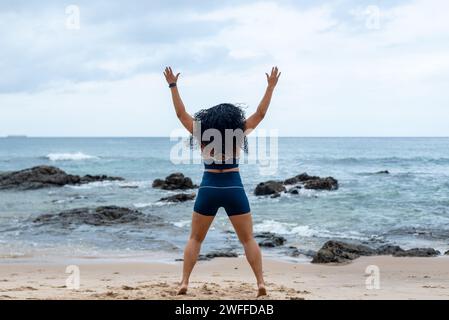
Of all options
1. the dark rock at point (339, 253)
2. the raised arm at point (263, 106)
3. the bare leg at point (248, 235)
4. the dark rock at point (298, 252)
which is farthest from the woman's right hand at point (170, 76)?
the dark rock at point (298, 252)

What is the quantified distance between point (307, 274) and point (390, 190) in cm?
1797

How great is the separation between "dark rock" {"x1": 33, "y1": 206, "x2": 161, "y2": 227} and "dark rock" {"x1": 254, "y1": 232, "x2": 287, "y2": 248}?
434 cm

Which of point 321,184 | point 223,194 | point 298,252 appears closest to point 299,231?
point 298,252

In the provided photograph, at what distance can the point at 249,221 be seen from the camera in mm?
5621

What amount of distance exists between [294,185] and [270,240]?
1624 centimetres

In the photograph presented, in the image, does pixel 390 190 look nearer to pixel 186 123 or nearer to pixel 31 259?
pixel 31 259

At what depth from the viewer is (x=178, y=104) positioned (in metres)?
5.75

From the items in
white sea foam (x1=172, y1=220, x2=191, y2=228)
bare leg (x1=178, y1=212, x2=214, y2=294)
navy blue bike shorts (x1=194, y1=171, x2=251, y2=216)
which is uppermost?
navy blue bike shorts (x1=194, y1=171, x2=251, y2=216)

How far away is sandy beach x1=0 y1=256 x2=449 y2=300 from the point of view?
612 centimetres

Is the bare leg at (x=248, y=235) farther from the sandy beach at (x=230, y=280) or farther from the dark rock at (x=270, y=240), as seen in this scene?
the dark rock at (x=270, y=240)

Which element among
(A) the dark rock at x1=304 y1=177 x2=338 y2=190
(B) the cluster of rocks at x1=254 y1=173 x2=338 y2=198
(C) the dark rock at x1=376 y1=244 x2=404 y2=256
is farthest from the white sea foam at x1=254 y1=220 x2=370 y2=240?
(A) the dark rock at x1=304 y1=177 x2=338 y2=190

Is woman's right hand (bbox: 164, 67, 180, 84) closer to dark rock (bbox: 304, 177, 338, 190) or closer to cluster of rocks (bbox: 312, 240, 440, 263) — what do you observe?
cluster of rocks (bbox: 312, 240, 440, 263)
